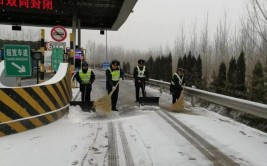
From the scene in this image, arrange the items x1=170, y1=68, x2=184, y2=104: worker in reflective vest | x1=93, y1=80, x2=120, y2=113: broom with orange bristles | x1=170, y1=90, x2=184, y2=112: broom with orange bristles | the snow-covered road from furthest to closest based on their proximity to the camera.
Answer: x1=170, y1=68, x2=184, y2=104: worker in reflective vest
x1=170, y1=90, x2=184, y2=112: broom with orange bristles
x1=93, y1=80, x2=120, y2=113: broom with orange bristles
the snow-covered road

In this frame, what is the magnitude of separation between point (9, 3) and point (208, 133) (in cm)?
1423

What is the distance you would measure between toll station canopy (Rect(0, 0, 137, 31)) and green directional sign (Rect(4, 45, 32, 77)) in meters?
8.69

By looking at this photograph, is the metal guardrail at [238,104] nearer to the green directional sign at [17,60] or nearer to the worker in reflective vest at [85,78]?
the worker in reflective vest at [85,78]

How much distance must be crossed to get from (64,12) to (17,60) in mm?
12056

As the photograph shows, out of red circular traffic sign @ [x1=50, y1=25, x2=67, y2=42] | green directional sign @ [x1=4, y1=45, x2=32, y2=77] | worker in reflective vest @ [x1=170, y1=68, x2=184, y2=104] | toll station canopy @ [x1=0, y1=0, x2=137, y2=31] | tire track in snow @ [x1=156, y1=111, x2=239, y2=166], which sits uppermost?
toll station canopy @ [x1=0, y1=0, x2=137, y2=31]

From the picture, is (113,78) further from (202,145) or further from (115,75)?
(202,145)

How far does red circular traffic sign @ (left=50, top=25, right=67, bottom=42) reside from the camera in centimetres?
1545

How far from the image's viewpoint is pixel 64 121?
8.98 meters

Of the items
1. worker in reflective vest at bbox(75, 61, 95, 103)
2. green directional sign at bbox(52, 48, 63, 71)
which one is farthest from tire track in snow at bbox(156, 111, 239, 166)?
green directional sign at bbox(52, 48, 63, 71)

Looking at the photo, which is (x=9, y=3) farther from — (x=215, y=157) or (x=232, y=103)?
(x=215, y=157)

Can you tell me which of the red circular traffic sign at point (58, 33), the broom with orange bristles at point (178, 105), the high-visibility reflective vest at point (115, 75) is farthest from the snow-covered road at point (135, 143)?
the red circular traffic sign at point (58, 33)

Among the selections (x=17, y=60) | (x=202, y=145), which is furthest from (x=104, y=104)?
(x=202, y=145)

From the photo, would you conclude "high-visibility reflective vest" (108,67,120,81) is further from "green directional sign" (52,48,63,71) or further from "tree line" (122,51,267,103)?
"green directional sign" (52,48,63,71)

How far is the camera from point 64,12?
2119cm
